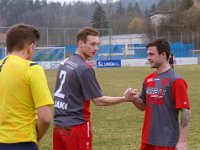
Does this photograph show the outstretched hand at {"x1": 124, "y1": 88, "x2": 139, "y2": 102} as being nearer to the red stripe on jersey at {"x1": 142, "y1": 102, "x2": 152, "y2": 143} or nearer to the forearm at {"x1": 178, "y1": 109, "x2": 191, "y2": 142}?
the red stripe on jersey at {"x1": 142, "y1": 102, "x2": 152, "y2": 143}

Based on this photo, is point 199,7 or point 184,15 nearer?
point 184,15

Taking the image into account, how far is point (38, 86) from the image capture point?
3680 millimetres

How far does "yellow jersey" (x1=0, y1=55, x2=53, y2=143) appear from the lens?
368 cm

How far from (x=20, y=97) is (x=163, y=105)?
1.68 m

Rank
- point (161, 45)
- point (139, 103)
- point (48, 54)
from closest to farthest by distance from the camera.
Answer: point (161, 45)
point (139, 103)
point (48, 54)

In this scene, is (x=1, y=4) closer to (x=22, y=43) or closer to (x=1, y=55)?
(x=1, y=55)

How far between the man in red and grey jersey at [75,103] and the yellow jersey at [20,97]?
97cm

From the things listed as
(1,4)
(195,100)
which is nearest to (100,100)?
(195,100)

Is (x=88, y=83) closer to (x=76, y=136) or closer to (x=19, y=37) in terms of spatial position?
(x=76, y=136)

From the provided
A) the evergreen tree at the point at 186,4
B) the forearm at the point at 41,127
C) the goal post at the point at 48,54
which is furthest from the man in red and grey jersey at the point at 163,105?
the evergreen tree at the point at 186,4

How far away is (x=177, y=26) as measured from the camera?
7138cm

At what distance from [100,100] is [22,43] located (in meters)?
1.42

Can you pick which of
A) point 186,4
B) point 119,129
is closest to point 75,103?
point 119,129

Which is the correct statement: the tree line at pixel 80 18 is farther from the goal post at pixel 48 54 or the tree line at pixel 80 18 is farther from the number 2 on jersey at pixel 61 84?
the number 2 on jersey at pixel 61 84
